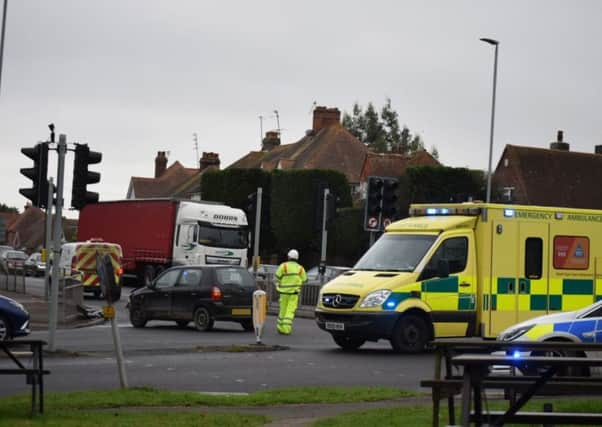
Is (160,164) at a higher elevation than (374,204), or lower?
higher

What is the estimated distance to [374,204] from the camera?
28.1 meters

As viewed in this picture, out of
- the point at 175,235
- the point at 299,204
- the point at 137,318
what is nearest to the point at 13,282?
the point at 175,235

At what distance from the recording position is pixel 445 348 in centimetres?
1134

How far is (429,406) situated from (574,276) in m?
9.66

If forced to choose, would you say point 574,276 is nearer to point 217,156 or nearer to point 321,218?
point 321,218

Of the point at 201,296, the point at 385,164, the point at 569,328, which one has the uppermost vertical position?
the point at 385,164

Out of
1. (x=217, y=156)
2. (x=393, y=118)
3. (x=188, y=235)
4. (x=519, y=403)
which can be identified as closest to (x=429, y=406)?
(x=519, y=403)

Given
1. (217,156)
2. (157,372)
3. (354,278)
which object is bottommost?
(157,372)

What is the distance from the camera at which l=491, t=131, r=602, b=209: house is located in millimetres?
76688

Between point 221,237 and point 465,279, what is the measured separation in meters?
29.0

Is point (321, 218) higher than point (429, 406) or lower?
higher

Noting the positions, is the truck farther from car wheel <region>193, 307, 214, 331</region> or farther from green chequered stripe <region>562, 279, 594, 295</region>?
green chequered stripe <region>562, 279, 594, 295</region>

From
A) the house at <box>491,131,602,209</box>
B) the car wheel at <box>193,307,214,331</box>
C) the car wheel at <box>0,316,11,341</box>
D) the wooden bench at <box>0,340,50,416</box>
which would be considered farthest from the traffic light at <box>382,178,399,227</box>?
the house at <box>491,131,602,209</box>

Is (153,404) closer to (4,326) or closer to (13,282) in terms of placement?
(4,326)
